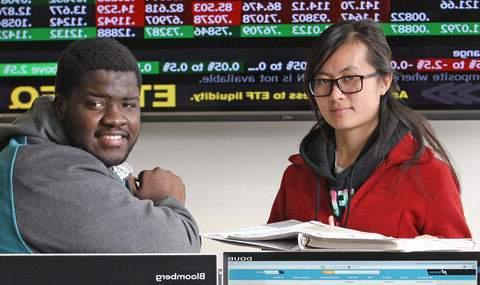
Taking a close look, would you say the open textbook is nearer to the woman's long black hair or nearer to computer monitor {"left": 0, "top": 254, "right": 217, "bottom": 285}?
computer monitor {"left": 0, "top": 254, "right": 217, "bottom": 285}

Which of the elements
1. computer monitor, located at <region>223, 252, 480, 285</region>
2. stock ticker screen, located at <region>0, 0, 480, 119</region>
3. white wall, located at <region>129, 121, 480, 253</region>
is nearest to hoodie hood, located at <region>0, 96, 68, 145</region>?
computer monitor, located at <region>223, 252, 480, 285</region>

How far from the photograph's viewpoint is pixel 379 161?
1.89 m

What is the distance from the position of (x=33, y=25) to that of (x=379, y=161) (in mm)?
1549

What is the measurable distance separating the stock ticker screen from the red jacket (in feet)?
2.80

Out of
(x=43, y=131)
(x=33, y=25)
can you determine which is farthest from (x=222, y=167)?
(x=43, y=131)

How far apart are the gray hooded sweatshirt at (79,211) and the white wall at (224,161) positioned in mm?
1495

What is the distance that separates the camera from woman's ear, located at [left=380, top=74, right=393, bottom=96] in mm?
1985

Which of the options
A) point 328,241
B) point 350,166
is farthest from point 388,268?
point 350,166

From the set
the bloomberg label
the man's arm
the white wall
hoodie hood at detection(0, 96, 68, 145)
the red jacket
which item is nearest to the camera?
the bloomberg label

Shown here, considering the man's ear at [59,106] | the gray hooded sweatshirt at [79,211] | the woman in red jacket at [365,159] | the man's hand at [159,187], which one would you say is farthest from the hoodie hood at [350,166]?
the man's ear at [59,106]

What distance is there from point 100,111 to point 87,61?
0.34 feet

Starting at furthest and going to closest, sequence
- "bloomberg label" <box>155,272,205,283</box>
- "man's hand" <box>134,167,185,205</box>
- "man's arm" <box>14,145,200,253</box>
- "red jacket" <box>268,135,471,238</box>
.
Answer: "red jacket" <box>268,135,471,238</box> < "man's hand" <box>134,167,185,205</box> < "man's arm" <box>14,145,200,253</box> < "bloomberg label" <box>155,272,205,283</box>

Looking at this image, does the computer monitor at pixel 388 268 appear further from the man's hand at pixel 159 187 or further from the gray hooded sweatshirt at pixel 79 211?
the man's hand at pixel 159 187

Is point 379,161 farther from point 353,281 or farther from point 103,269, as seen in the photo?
point 103,269
